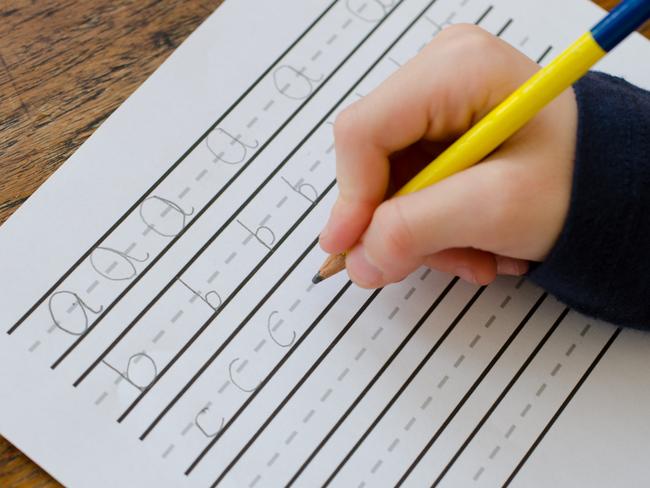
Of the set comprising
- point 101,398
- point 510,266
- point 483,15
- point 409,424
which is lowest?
point 101,398

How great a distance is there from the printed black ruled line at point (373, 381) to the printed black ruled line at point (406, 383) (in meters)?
0.01

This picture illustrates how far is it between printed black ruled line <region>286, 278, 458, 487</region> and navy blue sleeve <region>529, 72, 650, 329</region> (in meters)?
0.06

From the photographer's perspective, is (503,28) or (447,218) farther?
(503,28)

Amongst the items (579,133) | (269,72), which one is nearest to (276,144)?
(269,72)

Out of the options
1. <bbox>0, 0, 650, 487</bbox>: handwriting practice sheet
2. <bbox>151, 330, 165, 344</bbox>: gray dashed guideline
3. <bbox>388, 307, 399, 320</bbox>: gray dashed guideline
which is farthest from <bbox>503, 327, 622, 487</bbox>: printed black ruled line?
<bbox>151, 330, 165, 344</bbox>: gray dashed guideline

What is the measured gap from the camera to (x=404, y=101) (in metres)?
0.39

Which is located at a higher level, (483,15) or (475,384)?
(483,15)

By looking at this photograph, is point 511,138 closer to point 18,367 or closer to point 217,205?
point 217,205

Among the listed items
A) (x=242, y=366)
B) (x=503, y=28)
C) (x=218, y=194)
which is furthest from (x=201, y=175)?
(x=503, y=28)

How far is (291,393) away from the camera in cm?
42

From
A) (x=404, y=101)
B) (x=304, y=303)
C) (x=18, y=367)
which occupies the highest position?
(x=404, y=101)

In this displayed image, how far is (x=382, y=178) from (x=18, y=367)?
0.76 feet

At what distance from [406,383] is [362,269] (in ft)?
0.25

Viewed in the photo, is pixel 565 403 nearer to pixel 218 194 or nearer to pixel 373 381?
pixel 373 381
